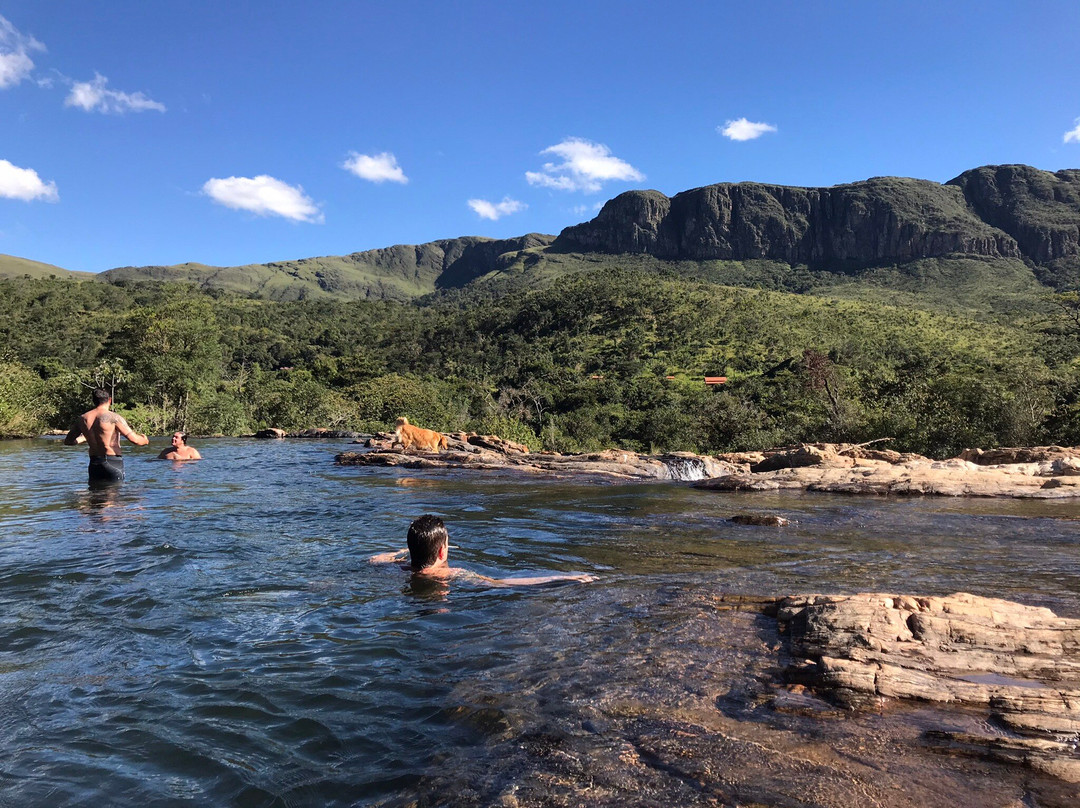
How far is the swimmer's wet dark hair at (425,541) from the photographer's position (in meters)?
6.94

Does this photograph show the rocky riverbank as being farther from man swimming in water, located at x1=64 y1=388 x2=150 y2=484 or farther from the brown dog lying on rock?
man swimming in water, located at x1=64 y1=388 x2=150 y2=484

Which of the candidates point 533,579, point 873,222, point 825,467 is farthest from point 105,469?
point 873,222

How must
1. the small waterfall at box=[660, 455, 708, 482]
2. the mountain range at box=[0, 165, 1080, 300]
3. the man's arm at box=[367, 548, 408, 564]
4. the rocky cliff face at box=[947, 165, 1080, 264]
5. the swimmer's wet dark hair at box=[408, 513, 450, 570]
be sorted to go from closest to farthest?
the swimmer's wet dark hair at box=[408, 513, 450, 570], the man's arm at box=[367, 548, 408, 564], the small waterfall at box=[660, 455, 708, 482], the mountain range at box=[0, 165, 1080, 300], the rocky cliff face at box=[947, 165, 1080, 264]

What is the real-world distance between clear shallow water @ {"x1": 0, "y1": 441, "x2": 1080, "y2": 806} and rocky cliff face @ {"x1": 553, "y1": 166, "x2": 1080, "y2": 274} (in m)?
159

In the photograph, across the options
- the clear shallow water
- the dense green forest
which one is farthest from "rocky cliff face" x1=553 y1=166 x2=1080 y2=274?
the clear shallow water

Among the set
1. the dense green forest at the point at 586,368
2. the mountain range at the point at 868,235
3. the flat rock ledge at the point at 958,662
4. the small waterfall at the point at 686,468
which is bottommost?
the small waterfall at the point at 686,468

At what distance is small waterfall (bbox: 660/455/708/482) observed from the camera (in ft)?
70.2

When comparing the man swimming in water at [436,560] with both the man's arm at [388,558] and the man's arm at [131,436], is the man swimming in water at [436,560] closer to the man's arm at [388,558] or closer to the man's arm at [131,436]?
the man's arm at [388,558]

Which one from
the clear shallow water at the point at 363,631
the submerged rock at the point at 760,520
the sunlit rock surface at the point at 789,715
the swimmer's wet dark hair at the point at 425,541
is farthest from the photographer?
the submerged rock at the point at 760,520

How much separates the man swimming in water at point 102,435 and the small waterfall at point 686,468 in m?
15.4

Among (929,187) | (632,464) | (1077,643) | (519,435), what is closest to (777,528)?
(1077,643)

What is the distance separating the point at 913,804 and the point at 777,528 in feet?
26.8

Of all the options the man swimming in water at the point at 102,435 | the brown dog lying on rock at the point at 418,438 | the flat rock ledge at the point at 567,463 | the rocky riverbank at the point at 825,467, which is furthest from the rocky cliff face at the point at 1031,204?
the man swimming in water at the point at 102,435

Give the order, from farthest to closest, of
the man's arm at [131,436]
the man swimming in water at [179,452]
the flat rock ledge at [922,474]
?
1. the man swimming in water at [179,452]
2. the flat rock ledge at [922,474]
3. the man's arm at [131,436]
